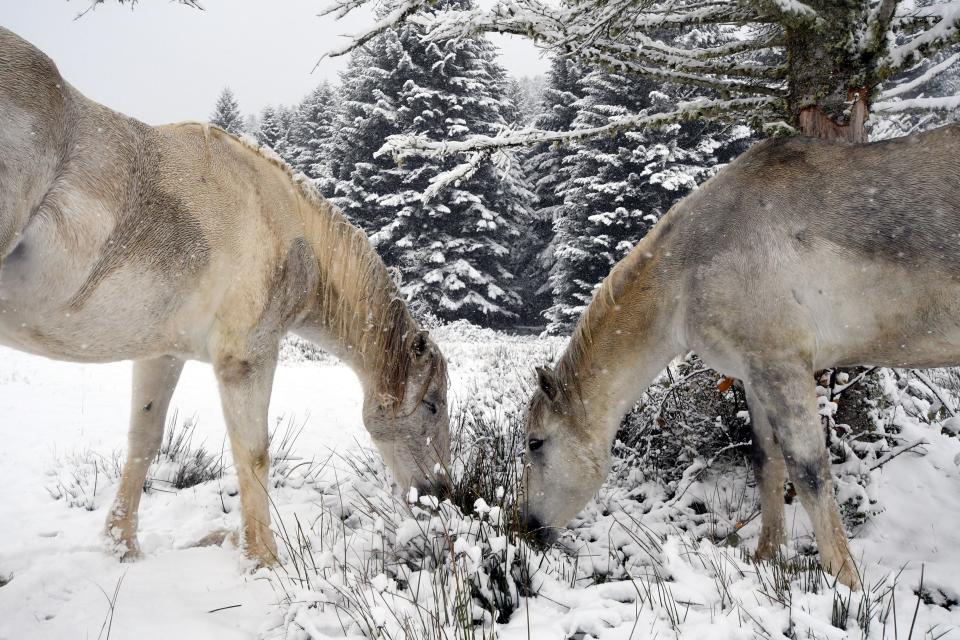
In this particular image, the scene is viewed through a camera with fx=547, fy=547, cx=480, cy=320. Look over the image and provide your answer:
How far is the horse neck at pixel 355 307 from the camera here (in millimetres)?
3518

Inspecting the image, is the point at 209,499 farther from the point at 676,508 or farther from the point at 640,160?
the point at 640,160

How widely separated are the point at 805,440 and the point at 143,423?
12.5 ft

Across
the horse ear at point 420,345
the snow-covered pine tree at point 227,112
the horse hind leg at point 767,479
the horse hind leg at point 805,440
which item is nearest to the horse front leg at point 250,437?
the horse ear at point 420,345

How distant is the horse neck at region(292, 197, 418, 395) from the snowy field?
0.95m

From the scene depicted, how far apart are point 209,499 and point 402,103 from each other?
22.2 m

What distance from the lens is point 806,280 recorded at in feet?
9.36

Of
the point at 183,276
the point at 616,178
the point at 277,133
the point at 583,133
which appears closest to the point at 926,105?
the point at 583,133

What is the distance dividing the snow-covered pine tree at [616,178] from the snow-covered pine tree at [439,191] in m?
2.94

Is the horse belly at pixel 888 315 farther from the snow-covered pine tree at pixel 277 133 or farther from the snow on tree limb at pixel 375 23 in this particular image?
the snow-covered pine tree at pixel 277 133

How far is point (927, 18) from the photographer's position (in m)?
3.48

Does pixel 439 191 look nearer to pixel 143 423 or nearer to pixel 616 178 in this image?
pixel 616 178

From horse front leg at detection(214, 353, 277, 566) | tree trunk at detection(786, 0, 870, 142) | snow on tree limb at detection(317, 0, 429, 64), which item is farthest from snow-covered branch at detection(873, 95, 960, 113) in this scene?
horse front leg at detection(214, 353, 277, 566)

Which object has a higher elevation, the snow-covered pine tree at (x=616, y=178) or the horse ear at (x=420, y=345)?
the snow-covered pine tree at (x=616, y=178)

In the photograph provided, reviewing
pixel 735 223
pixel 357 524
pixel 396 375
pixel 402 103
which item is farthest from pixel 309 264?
pixel 402 103
